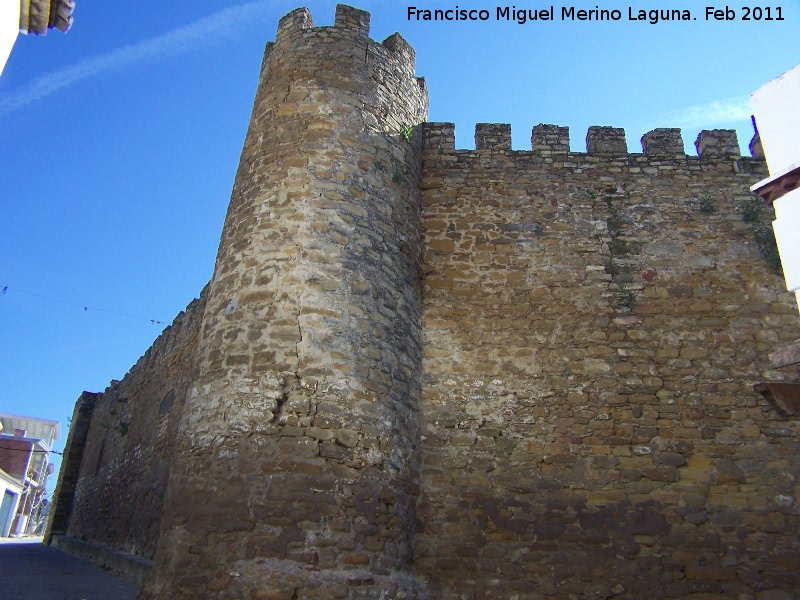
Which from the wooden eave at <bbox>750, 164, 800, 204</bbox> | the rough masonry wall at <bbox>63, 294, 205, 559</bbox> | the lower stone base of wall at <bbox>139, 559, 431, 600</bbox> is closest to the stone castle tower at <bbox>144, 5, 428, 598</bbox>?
the lower stone base of wall at <bbox>139, 559, 431, 600</bbox>

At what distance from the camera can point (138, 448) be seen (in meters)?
11.3

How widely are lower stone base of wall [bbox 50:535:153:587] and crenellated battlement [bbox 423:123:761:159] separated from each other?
20.6ft

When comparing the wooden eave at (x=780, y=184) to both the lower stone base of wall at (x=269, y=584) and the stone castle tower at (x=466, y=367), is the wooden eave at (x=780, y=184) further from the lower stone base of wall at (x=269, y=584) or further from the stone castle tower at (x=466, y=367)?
the lower stone base of wall at (x=269, y=584)

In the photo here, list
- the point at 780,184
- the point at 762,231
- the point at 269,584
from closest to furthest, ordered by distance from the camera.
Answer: the point at 780,184 → the point at 269,584 → the point at 762,231

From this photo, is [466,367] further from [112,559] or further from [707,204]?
[112,559]

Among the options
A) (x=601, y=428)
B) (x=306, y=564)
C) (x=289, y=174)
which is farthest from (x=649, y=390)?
(x=289, y=174)

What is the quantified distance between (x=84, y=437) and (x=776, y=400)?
17.3 metres

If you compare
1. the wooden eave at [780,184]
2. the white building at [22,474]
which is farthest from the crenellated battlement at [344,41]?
the white building at [22,474]

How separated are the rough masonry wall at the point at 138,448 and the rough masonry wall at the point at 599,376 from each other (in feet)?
11.4

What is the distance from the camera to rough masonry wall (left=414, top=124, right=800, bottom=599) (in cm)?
630

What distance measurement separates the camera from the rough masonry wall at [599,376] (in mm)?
6301

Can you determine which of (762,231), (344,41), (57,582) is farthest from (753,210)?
(57,582)

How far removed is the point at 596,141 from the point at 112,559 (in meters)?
9.63

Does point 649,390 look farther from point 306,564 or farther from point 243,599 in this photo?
point 243,599
